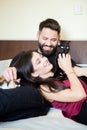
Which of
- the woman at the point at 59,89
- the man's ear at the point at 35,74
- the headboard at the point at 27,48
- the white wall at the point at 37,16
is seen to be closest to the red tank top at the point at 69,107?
the woman at the point at 59,89

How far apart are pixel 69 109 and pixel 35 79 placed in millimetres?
246

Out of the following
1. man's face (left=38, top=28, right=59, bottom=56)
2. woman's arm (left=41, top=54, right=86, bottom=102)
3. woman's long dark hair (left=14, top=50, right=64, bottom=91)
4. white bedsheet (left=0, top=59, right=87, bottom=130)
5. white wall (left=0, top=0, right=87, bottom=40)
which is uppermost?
white wall (left=0, top=0, right=87, bottom=40)

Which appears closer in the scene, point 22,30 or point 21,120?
point 21,120

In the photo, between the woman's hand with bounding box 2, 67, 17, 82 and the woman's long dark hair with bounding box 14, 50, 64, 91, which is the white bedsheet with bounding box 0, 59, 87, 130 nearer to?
the woman's long dark hair with bounding box 14, 50, 64, 91

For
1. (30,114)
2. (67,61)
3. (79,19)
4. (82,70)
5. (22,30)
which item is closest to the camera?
(30,114)

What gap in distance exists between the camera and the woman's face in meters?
1.32

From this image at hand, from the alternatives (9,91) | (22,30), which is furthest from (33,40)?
(9,91)

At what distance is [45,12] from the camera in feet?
7.30

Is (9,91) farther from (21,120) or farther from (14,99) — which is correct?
(21,120)

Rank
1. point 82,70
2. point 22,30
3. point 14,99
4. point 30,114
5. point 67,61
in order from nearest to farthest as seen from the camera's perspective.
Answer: point 14,99 → point 30,114 → point 67,61 → point 82,70 → point 22,30

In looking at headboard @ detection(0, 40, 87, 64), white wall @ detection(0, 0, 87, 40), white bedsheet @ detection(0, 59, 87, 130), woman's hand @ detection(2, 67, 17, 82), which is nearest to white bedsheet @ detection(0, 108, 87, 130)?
white bedsheet @ detection(0, 59, 87, 130)

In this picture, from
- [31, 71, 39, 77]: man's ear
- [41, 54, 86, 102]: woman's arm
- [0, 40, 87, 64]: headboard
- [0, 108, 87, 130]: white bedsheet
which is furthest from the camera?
[0, 40, 87, 64]: headboard

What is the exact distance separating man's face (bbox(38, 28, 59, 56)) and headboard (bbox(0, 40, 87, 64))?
0.29 metres

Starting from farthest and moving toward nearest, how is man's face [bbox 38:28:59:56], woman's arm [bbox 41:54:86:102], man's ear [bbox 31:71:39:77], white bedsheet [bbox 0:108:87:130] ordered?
man's face [bbox 38:28:59:56] → man's ear [bbox 31:71:39:77] → woman's arm [bbox 41:54:86:102] → white bedsheet [bbox 0:108:87:130]
